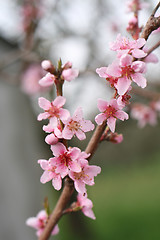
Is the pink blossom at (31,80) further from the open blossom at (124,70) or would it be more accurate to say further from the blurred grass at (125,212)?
the blurred grass at (125,212)

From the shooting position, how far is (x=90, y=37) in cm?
387

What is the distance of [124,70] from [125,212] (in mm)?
6252

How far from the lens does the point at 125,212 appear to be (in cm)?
628

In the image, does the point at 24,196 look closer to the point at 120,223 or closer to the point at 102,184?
the point at 120,223

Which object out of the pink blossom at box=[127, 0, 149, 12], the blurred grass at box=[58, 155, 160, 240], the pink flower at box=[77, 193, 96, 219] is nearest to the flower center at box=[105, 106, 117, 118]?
the pink flower at box=[77, 193, 96, 219]

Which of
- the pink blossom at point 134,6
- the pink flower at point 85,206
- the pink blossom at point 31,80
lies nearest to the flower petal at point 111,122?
the pink flower at point 85,206

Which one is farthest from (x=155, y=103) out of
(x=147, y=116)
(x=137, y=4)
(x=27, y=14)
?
(x=27, y=14)

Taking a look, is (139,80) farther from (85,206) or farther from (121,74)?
(85,206)

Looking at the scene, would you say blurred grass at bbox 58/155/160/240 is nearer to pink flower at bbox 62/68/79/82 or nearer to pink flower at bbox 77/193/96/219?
pink flower at bbox 77/193/96/219

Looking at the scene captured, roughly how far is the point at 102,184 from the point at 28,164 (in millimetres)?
6950

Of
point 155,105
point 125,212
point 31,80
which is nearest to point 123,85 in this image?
point 155,105

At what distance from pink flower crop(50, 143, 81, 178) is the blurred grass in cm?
414

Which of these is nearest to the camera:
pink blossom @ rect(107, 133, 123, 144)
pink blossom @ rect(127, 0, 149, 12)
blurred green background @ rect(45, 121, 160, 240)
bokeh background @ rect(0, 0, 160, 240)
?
pink blossom @ rect(107, 133, 123, 144)

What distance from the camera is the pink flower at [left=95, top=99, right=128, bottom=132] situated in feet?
1.83
